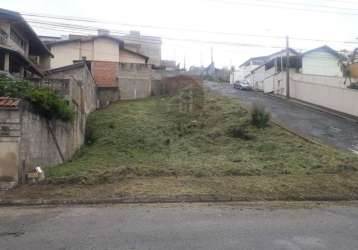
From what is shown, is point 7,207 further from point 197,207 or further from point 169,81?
point 169,81

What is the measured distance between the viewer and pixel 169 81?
1271 inches

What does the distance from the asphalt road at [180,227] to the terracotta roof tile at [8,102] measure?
335 cm

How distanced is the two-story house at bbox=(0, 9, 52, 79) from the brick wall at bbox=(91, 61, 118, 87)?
4.10 m

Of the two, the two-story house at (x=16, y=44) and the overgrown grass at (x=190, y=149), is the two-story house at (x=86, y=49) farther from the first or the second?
the overgrown grass at (x=190, y=149)

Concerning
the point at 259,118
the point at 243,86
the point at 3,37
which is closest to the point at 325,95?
the point at 259,118

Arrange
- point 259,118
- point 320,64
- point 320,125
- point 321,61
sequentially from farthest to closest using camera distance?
point 321,61 < point 320,64 < point 320,125 < point 259,118

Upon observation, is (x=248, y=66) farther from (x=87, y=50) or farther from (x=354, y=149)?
(x=354, y=149)

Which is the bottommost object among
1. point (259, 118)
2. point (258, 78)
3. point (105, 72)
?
point (259, 118)

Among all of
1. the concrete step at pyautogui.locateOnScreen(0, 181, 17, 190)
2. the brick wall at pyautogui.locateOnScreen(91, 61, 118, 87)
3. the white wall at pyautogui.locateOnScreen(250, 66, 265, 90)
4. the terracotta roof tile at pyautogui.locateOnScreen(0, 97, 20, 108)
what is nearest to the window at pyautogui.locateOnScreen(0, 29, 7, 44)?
the brick wall at pyautogui.locateOnScreen(91, 61, 118, 87)

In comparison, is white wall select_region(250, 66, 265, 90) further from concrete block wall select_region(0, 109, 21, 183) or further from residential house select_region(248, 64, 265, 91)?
concrete block wall select_region(0, 109, 21, 183)

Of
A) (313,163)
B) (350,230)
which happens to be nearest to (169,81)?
(313,163)

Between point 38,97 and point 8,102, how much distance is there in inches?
65.7

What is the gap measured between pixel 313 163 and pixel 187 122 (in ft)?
29.6

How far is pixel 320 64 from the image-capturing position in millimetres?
44844
